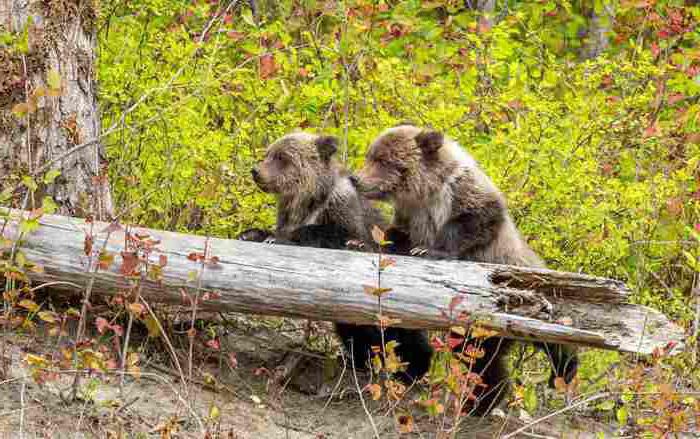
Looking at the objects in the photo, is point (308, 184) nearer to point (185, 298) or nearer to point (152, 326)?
point (185, 298)

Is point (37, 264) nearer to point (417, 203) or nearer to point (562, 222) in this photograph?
point (417, 203)

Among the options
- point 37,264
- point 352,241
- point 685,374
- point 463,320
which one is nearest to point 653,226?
point 685,374

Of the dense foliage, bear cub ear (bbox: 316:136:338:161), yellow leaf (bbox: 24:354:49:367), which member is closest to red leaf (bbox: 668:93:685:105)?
the dense foliage

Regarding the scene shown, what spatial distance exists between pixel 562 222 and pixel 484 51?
1713 mm

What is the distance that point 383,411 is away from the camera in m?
6.67

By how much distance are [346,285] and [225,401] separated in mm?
1093

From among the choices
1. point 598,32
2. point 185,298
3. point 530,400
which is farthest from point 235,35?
point 598,32

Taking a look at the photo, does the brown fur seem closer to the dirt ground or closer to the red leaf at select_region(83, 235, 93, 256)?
the dirt ground

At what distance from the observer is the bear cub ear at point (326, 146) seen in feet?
23.8

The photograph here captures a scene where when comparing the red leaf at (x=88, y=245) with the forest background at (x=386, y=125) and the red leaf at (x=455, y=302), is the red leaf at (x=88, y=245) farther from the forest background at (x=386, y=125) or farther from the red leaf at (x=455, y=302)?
the red leaf at (x=455, y=302)

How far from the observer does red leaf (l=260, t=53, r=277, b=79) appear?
8.20 m

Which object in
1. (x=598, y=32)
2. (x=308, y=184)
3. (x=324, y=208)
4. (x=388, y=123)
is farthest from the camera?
(x=598, y=32)

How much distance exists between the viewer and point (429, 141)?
7.01 meters

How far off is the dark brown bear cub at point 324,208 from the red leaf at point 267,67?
2.98 feet
